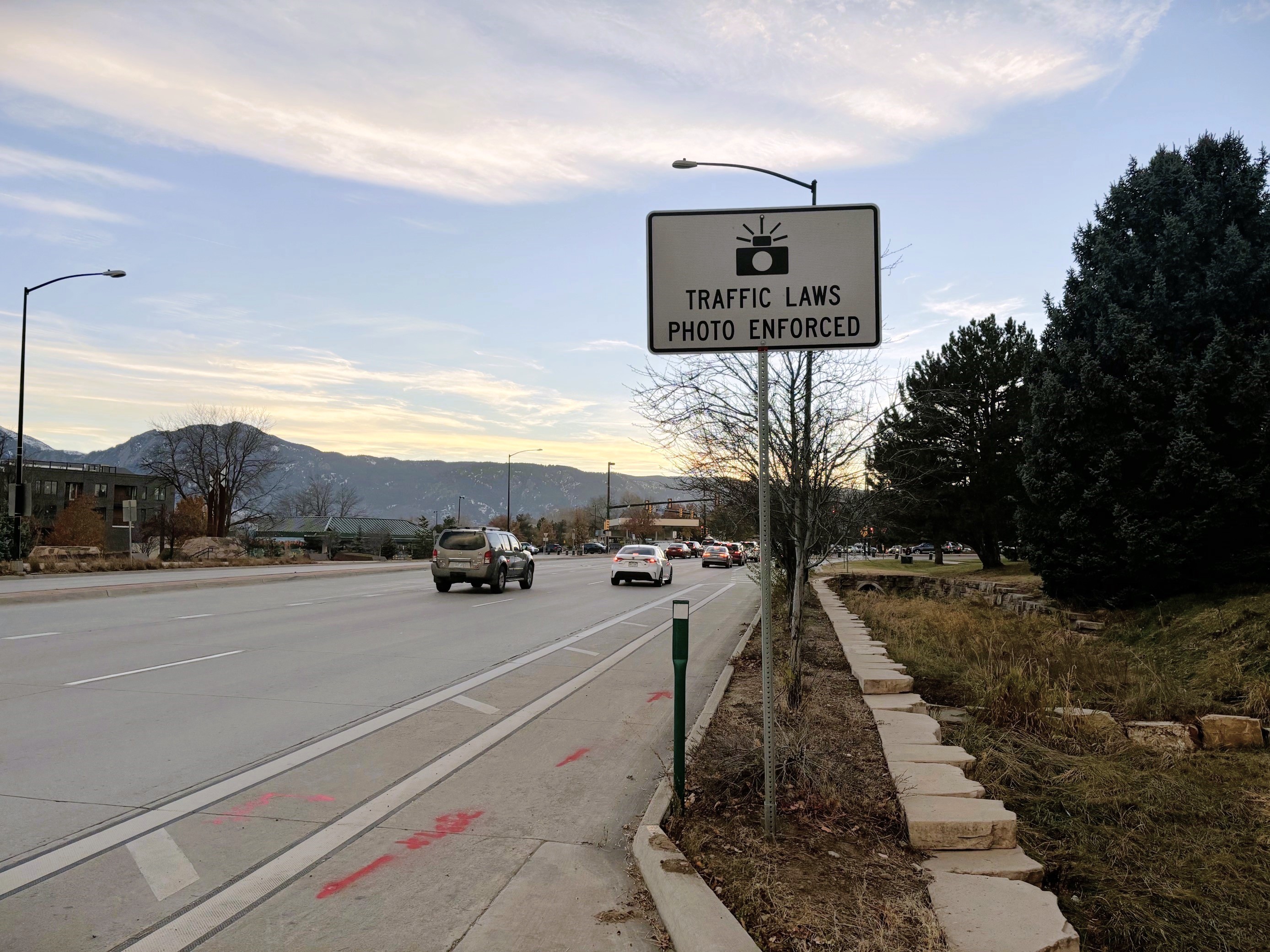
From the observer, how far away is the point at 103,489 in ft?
358

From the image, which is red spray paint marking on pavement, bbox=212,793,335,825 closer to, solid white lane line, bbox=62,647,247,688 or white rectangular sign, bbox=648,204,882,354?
white rectangular sign, bbox=648,204,882,354

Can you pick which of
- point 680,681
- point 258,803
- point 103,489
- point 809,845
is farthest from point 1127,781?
point 103,489

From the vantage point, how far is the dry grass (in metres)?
3.74

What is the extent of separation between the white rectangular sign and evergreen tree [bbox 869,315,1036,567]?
83.4 feet

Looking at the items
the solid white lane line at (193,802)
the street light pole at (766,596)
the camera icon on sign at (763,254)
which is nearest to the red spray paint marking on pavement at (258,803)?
the solid white lane line at (193,802)

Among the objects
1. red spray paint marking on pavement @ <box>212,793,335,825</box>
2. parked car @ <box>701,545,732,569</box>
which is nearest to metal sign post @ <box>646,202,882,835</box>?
red spray paint marking on pavement @ <box>212,793,335,825</box>

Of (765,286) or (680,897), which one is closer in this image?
(680,897)

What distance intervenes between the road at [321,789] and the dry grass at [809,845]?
1.62 feet

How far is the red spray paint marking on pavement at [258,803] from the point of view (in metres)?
5.33

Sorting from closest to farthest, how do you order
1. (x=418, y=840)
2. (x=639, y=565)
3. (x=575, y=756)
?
1. (x=418, y=840)
2. (x=575, y=756)
3. (x=639, y=565)

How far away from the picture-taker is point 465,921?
4016 mm

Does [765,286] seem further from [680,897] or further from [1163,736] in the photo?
[1163,736]

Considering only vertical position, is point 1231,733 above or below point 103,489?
below

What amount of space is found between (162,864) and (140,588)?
20730 mm
